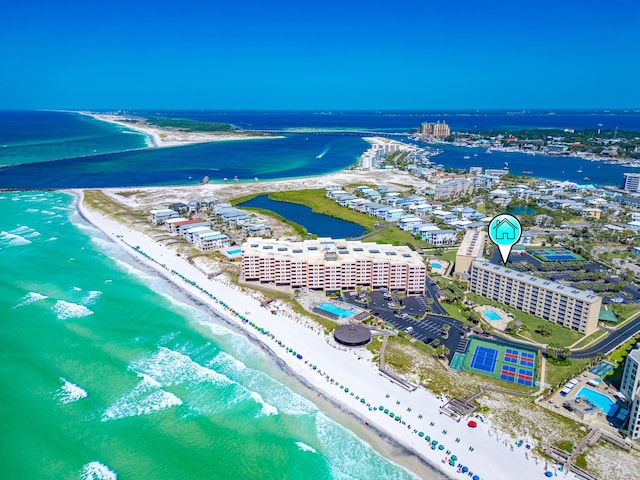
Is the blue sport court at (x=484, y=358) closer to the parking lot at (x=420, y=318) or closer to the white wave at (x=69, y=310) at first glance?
the parking lot at (x=420, y=318)

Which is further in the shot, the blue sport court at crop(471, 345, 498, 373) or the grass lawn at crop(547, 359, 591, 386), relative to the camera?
the blue sport court at crop(471, 345, 498, 373)

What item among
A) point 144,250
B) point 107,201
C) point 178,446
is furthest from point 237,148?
point 178,446

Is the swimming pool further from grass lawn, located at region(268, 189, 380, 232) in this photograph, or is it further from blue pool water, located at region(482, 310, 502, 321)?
grass lawn, located at region(268, 189, 380, 232)

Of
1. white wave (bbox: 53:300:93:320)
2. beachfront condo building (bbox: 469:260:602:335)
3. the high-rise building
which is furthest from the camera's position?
the high-rise building

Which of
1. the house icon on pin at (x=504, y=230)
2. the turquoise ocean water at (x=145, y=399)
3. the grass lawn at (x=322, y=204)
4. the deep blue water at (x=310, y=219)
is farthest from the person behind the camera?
the grass lawn at (x=322, y=204)

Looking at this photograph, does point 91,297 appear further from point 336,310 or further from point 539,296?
point 539,296

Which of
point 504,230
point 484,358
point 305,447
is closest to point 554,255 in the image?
point 504,230

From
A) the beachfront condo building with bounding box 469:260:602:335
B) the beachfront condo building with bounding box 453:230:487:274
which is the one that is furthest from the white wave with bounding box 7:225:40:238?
the beachfront condo building with bounding box 469:260:602:335

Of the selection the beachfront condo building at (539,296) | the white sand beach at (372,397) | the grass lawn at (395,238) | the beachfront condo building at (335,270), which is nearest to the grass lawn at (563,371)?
the beachfront condo building at (539,296)
